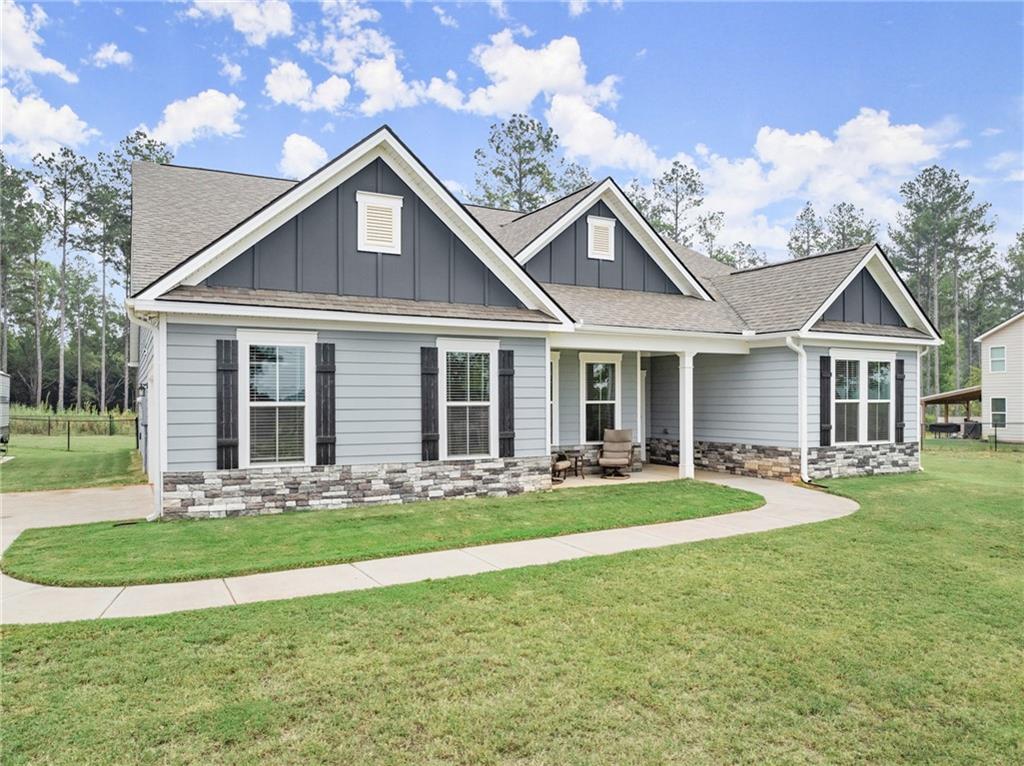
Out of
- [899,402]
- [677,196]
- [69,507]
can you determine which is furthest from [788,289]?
[677,196]

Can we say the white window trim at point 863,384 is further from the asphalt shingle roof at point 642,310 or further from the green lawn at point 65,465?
the green lawn at point 65,465

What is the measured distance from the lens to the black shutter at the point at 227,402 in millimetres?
8648

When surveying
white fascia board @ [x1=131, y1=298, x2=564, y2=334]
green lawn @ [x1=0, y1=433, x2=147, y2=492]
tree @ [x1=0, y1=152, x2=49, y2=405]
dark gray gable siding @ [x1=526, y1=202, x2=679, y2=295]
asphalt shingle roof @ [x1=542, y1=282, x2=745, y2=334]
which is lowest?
green lawn @ [x1=0, y1=433, x2=147, y2=492]

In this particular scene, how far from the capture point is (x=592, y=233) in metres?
13.4

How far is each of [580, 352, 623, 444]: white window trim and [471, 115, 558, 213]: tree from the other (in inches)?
790

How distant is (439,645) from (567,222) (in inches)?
392

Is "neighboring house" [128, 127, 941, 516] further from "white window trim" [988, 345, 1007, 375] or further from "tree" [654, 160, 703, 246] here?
"tree" [654, 160, 703, 246]

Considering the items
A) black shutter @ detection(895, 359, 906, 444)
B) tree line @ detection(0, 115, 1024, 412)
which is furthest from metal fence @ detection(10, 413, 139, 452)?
Result: black shutter @ detection(895, 359, 906, 444)

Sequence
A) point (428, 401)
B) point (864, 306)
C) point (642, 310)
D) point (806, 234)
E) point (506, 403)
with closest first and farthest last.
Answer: point (428, 401)
point (506, 403)
point (642, 310)
point (864, 306)
point (806, 234)

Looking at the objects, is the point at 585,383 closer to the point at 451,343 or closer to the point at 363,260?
the point at 451,343

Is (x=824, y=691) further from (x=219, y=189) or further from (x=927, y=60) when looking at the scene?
(x=927, y=60)

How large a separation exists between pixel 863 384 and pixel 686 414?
3.92 m

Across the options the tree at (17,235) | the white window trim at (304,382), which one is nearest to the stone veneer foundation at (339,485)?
the white window trim at (304,382)

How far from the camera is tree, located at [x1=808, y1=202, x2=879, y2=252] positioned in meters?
45.4
